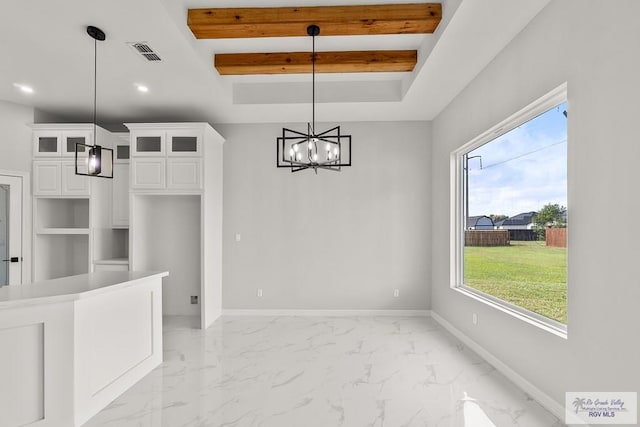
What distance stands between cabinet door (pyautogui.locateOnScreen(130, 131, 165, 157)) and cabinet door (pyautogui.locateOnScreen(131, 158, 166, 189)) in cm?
10

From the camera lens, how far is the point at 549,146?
2.63 metres

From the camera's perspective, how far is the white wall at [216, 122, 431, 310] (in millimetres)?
5062

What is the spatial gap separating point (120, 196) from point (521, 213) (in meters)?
4.94

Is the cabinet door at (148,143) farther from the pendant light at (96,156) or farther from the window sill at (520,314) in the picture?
the window sill at (520,314)

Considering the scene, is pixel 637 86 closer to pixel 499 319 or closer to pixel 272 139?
pixel 499 319

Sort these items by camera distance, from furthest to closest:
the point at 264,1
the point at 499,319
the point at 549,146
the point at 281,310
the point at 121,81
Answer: the point at 281,310 < the point at 121,81 < the point at 499,319 < the point at 264,1 < the point at 549,146

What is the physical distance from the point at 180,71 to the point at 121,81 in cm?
78

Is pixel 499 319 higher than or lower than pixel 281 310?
higher

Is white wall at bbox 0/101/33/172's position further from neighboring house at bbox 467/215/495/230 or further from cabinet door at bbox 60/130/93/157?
neighboring house at bbox 467/215/495/230

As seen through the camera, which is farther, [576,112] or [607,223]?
[576,112]

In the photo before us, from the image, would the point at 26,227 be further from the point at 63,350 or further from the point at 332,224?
the point at 332,224

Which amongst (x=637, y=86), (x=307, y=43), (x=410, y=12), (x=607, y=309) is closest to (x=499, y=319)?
(x=607, y=309)

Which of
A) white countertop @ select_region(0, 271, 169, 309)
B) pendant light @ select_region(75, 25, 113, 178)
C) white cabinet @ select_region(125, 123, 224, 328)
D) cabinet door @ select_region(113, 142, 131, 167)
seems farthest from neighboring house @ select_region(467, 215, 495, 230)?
cabinet door @ select_region(113, 142, 131, 167)

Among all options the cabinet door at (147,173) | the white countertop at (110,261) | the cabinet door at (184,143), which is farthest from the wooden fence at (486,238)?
the white countertop at (110,261)
